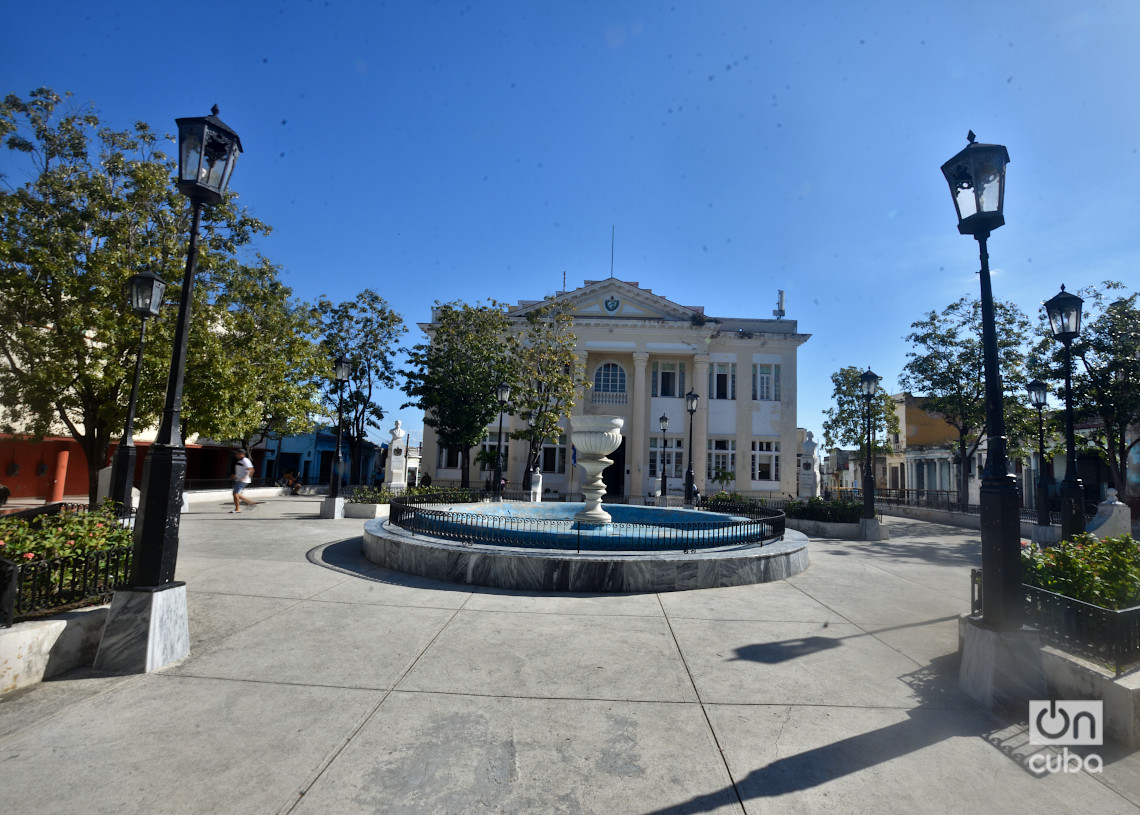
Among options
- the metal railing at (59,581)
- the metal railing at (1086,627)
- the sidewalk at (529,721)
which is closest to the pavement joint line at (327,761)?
the sidewalk at (529,721)

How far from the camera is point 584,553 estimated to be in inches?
324

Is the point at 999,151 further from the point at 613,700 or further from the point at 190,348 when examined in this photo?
the point at 190,348

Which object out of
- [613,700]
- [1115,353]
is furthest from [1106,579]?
[1115,353]

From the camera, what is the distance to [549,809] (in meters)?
2.87

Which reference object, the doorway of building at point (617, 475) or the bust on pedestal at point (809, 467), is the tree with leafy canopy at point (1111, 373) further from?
the doorway of building at point (617, 475)

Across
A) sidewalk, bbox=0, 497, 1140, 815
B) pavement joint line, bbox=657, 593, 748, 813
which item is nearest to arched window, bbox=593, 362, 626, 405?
sidewalk, bbox=0, 497, 1140, 815

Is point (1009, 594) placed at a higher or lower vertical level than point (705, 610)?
higher

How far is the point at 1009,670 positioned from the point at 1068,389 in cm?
862

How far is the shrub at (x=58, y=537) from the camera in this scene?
4.70 m

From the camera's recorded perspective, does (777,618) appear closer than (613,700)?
No

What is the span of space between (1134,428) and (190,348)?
3439 cm

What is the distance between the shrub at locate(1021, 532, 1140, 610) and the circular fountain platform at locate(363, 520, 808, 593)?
3660mm

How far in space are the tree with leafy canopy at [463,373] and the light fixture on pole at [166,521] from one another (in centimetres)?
2098

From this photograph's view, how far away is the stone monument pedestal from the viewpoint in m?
4.20
